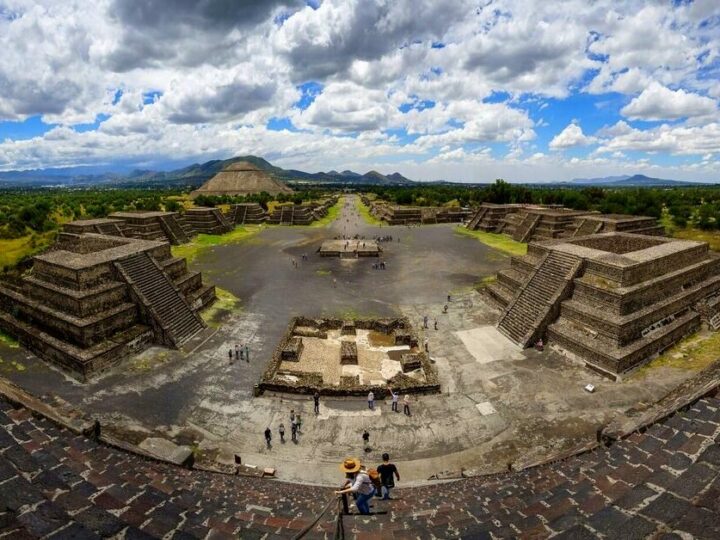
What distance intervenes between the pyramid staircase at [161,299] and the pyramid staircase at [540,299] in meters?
15.6

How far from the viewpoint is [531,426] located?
12664mm

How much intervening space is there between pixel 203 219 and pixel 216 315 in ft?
107

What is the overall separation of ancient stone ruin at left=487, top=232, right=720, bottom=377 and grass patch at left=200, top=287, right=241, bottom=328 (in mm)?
14907

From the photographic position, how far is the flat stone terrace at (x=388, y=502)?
4.91 m

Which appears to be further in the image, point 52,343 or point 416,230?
point 416,230

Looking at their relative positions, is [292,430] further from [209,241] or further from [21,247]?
[209,241]

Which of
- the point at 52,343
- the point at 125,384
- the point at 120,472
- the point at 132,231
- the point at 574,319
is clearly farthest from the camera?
the point at 132,231

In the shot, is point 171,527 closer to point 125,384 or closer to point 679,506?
point 679,506

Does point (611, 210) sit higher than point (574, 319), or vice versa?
point (611, 210)

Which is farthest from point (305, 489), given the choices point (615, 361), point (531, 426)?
point (615, 361)

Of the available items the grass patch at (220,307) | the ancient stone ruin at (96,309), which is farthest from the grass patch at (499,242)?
the ancient stone ruin at (96,309)

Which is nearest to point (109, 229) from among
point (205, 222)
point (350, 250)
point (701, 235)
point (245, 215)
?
point (205, 222)

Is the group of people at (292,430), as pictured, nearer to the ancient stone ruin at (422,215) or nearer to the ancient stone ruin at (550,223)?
the ancient stone ruin at (550,223)

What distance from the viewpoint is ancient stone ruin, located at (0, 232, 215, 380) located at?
634 inches
